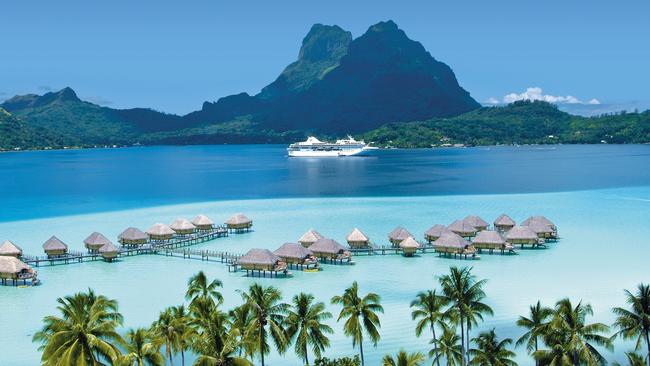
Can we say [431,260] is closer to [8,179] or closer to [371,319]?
[371,319]

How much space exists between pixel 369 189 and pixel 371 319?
77.2m

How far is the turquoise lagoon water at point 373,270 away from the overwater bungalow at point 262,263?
1.03m

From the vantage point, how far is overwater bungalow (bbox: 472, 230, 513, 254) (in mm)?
46188

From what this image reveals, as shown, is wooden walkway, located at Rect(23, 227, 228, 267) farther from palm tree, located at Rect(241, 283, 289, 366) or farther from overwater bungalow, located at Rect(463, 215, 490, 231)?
palm tree, located at Rect(241, 283, 289, 366)

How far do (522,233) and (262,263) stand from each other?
21.6 meters

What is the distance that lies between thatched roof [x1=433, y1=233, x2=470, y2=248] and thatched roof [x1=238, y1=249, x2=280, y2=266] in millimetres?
13182

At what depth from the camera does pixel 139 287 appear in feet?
126

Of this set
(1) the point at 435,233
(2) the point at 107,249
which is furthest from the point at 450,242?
(2) the point at 107,249

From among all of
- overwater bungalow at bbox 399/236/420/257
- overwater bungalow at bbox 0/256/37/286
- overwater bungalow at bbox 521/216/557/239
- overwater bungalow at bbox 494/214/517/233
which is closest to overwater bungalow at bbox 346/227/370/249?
overwater bungalow at bbox 399/236/420/257

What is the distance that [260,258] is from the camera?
132ft

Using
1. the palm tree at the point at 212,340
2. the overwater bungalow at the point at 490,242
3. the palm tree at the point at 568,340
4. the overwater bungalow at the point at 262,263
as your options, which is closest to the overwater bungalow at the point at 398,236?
the overwater bungalow at the point at 490,242

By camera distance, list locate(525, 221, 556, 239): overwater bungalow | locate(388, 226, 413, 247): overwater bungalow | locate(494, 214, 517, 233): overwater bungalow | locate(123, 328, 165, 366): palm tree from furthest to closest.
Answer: locate(494, 214, 517, 233): overwater bungalow → locate(525, 221, 556, 239): overwater bungalow → locate(388, 226, 413, 247): overwater bungalow → locate(123, 328, 165, 366): palm tree

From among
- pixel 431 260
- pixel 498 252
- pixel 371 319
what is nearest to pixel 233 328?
pixel 371 319

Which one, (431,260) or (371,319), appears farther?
(431,260)
